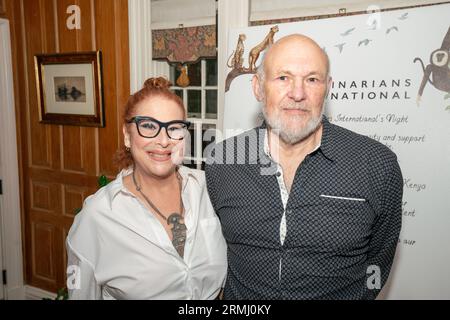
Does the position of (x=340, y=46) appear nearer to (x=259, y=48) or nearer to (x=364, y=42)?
(x=364, y=42)

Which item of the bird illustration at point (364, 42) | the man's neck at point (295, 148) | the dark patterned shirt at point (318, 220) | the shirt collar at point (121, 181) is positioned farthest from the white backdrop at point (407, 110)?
the shirt collar at point (121, 181)

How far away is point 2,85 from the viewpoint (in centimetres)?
339

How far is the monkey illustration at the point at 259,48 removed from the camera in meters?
2.20

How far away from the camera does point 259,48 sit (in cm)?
226

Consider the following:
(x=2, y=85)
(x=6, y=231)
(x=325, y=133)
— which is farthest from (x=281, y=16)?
(x=6, y=231)

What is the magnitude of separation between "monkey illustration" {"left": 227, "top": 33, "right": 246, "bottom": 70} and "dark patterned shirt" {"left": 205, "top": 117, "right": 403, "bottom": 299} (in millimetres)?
867

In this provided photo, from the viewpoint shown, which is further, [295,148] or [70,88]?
[70,88]

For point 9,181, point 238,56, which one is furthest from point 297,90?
point 9,181

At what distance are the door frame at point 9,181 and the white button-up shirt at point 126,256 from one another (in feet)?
A: 7.83

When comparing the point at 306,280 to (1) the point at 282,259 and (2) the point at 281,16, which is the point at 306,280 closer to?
(1) the point at 282,259

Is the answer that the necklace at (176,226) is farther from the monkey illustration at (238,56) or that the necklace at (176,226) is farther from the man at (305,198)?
the monkey illustration at (238,56)

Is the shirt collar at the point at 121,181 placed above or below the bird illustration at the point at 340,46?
below

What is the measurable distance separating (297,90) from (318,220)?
52 cm

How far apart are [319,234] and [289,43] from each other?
773 millimetres
